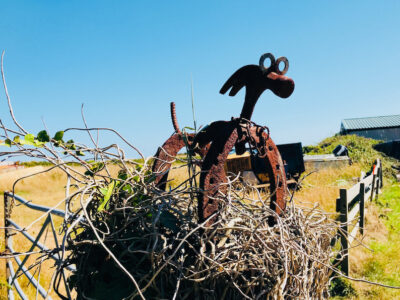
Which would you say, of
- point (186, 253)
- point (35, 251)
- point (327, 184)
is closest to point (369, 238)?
point (327, 184)

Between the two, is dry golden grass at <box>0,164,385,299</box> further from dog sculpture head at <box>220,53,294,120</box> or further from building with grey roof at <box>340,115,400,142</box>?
building with grey roof at <box>340,115,400,142</box>

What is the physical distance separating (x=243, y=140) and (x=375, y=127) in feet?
138

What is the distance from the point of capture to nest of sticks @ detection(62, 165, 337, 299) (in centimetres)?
118

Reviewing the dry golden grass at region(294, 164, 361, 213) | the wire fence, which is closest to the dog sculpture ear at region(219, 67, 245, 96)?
the wire fence

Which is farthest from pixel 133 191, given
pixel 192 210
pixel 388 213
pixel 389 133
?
pixel 389 133

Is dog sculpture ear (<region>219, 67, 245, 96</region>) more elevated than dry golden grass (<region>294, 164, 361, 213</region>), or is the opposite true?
dog sculpture ear (<region>219, 67, 245, 96</region>)

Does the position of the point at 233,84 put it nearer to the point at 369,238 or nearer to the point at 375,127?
the point at 369,238

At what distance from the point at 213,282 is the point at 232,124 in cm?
64

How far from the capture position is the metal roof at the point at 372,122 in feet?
125

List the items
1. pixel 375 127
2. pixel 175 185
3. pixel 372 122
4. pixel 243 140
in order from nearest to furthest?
pixel 243 140
pixel 175 185
pixel 375 127
pixel 372 122

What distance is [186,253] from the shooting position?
4.15 ft

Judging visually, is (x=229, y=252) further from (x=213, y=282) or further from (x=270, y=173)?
(x=270, y=173)

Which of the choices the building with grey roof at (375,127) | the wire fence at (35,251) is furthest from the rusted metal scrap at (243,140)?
the building with grey roof at (375,127)

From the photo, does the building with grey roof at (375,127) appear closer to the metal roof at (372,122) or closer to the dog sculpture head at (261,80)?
the metal roof at (372,122)
